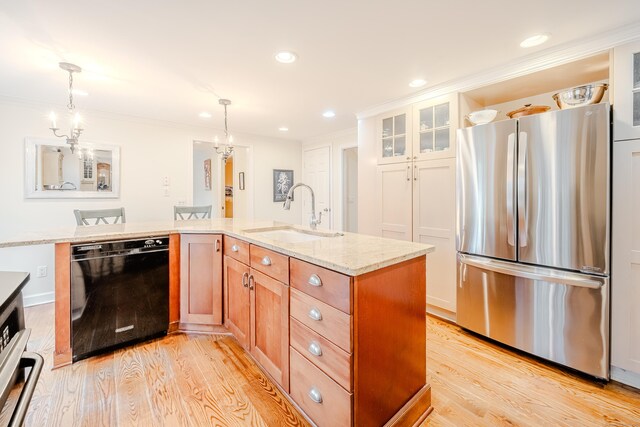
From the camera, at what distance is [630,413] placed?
1559 millimetres

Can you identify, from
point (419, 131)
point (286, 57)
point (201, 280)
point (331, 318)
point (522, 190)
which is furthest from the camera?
point (419, 131)

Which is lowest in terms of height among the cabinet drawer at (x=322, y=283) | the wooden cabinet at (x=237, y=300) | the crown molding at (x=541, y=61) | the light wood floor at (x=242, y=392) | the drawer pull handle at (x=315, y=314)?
the light wood floor at (x=242, y=392)

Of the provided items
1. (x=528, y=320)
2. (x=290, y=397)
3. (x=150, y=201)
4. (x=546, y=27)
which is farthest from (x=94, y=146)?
(x=528, y=320)

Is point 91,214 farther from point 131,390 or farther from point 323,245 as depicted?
point 323,245

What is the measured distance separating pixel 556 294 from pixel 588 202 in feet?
2.09

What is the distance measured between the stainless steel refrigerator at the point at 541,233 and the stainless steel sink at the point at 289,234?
1248 millimetres

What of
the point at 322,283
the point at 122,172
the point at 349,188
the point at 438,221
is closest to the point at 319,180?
the point at 349,188

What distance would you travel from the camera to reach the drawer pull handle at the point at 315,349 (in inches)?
52.3

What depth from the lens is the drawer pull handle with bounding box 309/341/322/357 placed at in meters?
1.33

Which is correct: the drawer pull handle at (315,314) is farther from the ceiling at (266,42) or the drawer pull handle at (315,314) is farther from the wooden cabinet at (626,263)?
the wooden cabinet at (626,263)

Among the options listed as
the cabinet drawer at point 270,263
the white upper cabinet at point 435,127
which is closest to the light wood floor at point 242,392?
the cabinet drawer at point 270,263

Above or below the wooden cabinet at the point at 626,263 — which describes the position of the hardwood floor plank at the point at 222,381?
below

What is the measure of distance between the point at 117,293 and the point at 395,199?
2.65 metres

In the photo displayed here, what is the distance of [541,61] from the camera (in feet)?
6.96
